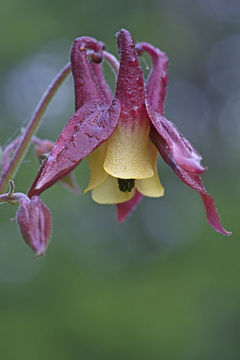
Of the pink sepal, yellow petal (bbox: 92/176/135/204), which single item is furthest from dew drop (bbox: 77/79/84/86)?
yellow petal (bbox: 92/176/135/204)

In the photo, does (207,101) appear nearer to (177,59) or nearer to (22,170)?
(177,59)

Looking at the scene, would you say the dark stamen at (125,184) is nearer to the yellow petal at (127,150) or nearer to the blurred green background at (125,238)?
the yellow petal at (127,150)

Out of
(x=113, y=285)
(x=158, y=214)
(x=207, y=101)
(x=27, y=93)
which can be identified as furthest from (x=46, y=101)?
(x=207, y=101)

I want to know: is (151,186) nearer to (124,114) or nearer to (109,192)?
(109,192)

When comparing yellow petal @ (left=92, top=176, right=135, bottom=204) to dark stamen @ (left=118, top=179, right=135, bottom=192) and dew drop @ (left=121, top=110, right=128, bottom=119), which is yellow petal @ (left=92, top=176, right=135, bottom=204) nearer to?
dark stamen @ (left=118, top=179, right=135, bottom=192)

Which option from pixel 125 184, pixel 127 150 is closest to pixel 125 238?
pixel 125 184

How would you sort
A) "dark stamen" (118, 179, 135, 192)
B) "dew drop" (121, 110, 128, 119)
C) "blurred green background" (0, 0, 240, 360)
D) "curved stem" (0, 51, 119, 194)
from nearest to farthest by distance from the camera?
"dew drop" (121, 110, 128, 119) < "dark stamen" (118, 179, 135, 192) < "curved stem" (0, 51, 119, 194) < "blurred green background" (0, 0, 240, 360)

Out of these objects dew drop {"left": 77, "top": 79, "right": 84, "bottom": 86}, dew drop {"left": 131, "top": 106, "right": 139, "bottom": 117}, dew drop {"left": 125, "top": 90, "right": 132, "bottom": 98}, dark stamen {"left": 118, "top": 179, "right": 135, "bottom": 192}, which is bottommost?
dark stamen {"left": 118, "top": 179, "right": 135, "bottom": 192}
